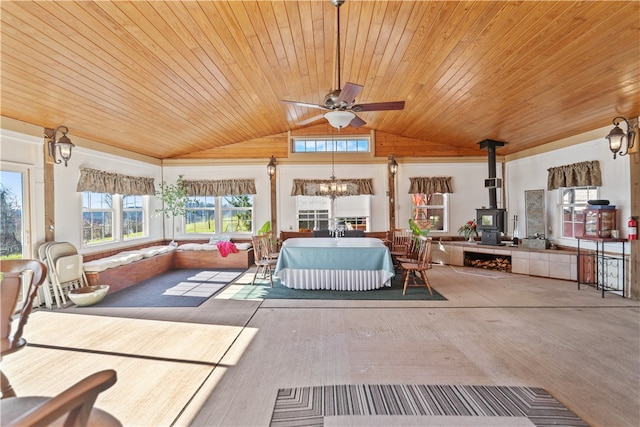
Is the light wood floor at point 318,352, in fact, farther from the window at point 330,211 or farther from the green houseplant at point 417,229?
the window at point 330,211

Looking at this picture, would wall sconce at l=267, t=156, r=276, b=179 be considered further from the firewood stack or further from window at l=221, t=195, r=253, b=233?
the firewood stack

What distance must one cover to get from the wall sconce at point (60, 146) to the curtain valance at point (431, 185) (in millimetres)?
6573

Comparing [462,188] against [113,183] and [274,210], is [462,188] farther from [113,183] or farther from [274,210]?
[113,183]

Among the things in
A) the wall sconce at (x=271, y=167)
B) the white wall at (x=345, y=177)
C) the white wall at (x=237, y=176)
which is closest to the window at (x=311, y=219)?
the white wall at (x=345, y=177)

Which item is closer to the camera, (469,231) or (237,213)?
(469,231)

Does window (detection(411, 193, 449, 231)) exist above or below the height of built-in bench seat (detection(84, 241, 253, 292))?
above

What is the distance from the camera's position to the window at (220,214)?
7.59 m

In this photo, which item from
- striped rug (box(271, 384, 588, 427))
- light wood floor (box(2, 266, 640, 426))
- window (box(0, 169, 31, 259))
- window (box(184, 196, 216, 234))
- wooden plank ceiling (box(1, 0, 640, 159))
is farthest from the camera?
window (box(184, 196, 216, 234))

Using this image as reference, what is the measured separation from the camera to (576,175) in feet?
17.7

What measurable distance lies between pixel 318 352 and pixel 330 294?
1.92 m

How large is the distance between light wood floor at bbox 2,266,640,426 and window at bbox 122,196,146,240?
2.73 m

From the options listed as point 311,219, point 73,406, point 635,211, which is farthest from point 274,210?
point 73,406

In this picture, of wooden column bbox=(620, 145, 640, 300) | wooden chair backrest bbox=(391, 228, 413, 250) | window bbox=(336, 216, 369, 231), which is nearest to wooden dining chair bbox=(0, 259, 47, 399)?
wooden chair backrest bbox=(391, 228, 413, 250)

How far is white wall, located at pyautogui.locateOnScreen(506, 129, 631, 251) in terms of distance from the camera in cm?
468
